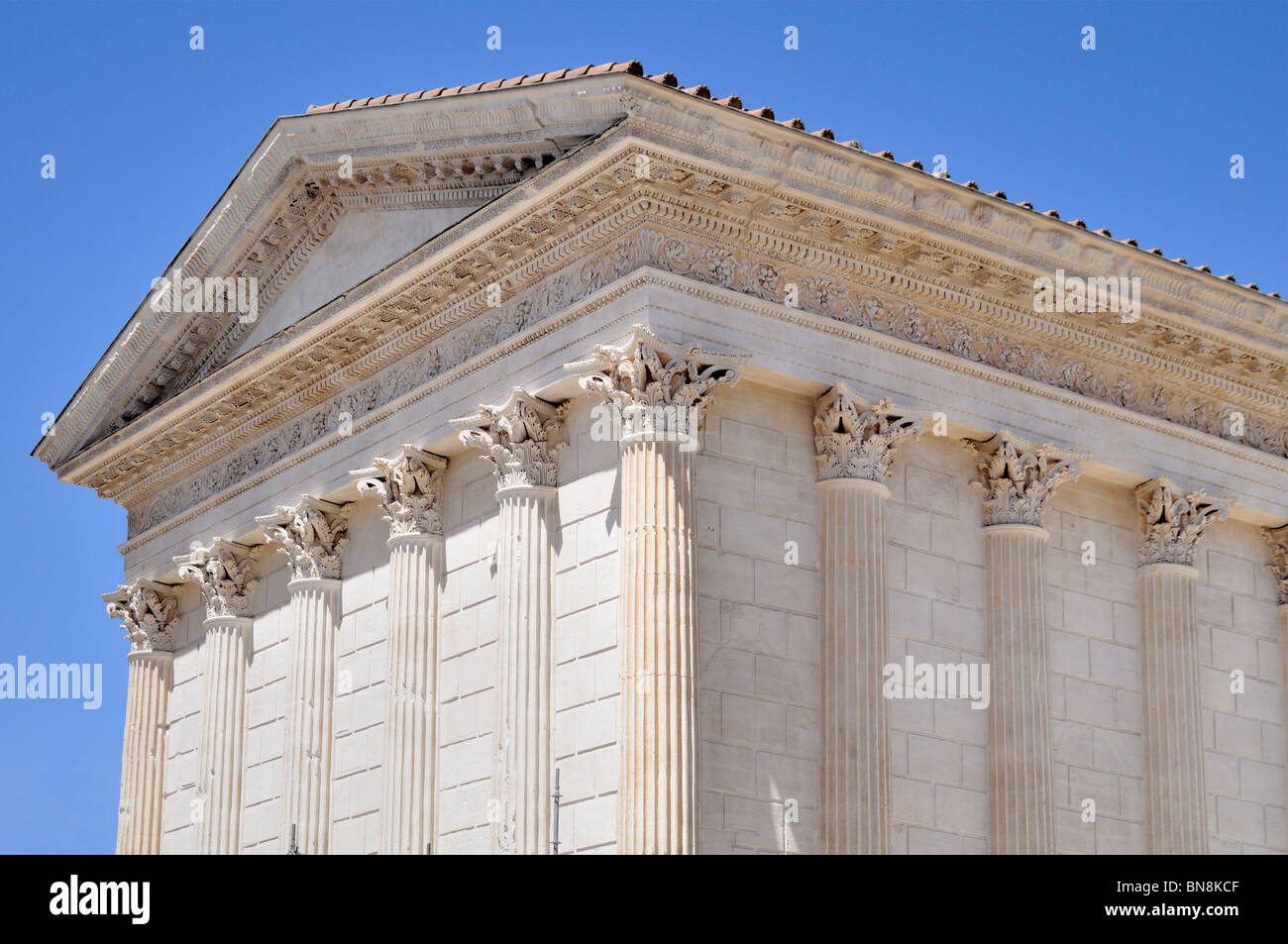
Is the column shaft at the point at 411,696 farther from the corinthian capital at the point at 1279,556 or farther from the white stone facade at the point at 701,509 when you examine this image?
the corinthian capital at the point at 1279,556

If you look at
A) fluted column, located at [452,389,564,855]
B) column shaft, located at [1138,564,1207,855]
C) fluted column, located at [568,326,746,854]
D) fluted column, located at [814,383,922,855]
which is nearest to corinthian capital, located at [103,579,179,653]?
fluted column, located at [452,389,564,855]

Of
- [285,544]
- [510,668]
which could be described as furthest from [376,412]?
[510,668]

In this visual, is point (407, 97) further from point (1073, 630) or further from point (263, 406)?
point (1073, 630)

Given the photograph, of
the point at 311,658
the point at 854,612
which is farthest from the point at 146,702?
the point at 854,612

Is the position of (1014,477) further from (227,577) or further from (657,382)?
(227,577)

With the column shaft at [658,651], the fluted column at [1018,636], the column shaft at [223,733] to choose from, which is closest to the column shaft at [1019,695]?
the fluted column at [1018,636]

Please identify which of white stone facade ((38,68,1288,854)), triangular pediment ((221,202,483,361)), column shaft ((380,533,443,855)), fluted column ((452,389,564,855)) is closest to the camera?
white stone facade ((38,68,1288,854))

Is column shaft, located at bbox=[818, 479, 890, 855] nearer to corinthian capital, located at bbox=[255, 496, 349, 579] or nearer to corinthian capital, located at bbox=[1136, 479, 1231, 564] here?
corinthian capital, located at bbox=[1136, 479, 1231, 564]

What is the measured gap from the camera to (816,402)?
74.6 feet

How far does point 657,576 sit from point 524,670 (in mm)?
2199

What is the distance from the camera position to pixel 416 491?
2447cm

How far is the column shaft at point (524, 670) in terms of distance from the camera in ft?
70.6

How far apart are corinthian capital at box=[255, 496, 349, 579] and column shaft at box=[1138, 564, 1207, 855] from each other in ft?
32.6

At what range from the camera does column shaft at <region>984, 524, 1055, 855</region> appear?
22922mm
